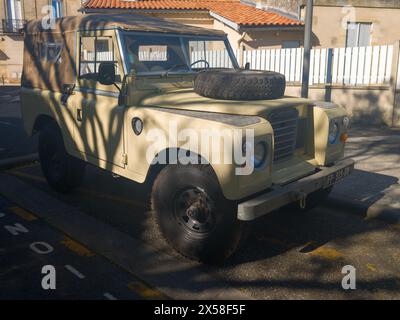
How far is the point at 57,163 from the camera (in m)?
5.54

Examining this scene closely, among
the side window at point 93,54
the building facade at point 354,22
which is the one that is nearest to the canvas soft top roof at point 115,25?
the side window at point 93,54

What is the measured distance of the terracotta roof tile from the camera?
16906mm

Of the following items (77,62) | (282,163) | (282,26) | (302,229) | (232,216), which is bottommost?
(302,229)

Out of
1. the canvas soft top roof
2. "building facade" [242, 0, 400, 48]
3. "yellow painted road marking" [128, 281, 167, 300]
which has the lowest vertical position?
"yellow painted road marking" [128, 281, 167, 300]

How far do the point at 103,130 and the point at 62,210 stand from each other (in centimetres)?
131

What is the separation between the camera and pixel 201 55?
17.4ft

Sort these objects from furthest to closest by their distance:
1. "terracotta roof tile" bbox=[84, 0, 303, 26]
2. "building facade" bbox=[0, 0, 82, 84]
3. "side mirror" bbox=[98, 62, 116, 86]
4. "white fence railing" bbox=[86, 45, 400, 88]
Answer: "building facade" bbox=[0, 0, 82, 84], "terracotta roof tile" bbox=[84, 0, 303, 26], "white fence railing" bbox=[86, 45, 400, 88], "side mirror" bbox=[98, 62, 116, 86]

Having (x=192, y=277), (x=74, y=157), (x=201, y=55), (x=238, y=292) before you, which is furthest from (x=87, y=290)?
(x=201, y=55)

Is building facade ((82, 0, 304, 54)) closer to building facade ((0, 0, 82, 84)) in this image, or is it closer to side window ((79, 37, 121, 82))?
side window ((79, 37, 121, 82))

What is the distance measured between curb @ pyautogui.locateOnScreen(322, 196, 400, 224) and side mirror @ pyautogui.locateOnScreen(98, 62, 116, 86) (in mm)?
3156

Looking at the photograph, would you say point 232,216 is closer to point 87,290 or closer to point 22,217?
point 87,290

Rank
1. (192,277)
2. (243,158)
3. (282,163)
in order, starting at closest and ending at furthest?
1. (243,158)
2. (192,277)
3. (282,163)

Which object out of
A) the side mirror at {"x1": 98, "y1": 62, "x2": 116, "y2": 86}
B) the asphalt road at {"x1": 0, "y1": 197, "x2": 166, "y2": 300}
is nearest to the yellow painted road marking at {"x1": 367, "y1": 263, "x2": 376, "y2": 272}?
the asphalt road at {"x1": 0, "y1": 197, "x2": 166, "y2": 300}

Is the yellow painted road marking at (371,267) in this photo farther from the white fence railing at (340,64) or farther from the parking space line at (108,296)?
the white fence railing at (340,64)
